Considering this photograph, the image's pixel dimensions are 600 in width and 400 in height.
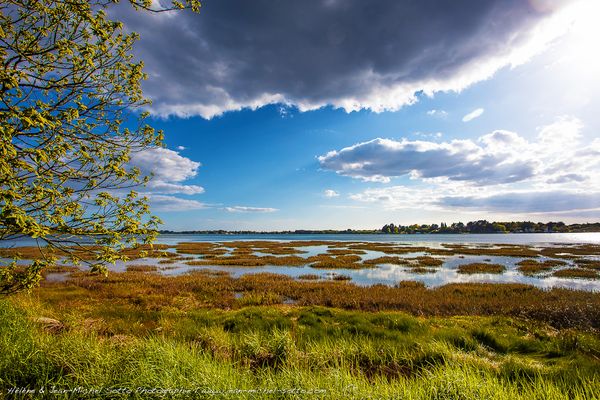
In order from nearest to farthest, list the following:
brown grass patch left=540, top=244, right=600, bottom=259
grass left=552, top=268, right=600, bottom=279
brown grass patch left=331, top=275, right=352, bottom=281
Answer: brown grass patch left=331, top=275, right=352, bottom=281
grass left=552, top=268, right=600, bottom=279
brown grass patch left=540, top=244, right=600, bottom=259

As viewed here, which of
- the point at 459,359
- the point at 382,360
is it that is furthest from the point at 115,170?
the point at 459,359

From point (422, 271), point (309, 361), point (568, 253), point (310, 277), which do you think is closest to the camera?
point (309, 361)

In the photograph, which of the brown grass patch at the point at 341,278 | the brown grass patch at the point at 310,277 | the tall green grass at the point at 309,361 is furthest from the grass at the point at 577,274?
the brown grass patch at the point at 310,277

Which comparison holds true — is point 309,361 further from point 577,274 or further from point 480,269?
point 577,274

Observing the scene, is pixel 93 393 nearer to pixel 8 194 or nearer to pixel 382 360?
pixel 8 194

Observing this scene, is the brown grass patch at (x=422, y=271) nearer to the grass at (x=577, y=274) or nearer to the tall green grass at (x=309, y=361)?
the grass at (x=577, y=274)

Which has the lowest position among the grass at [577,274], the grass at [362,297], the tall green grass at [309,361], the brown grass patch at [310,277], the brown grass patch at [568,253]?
the brown grass patch at [568,253]

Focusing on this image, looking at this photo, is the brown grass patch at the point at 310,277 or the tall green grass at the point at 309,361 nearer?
the tall green grass at the point at 309,361

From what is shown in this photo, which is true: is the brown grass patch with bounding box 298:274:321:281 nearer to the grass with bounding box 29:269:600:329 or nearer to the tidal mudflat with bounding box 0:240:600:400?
the tidal mudflat with bounding box 0:240:600:400

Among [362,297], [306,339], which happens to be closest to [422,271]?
[362,297]

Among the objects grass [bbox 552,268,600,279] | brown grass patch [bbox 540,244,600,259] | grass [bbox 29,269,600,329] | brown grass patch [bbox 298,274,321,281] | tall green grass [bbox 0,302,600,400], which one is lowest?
brown grass patch [bbox 540,244,600,259]

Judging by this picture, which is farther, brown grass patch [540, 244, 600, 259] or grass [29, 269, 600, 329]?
brown grass patch [540, 244, 600, 259]

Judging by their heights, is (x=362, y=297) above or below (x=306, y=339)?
below

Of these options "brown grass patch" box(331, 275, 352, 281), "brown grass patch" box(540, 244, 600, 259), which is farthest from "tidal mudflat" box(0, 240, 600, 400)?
"brown grass patch" box(540, 244, 600, 259)
